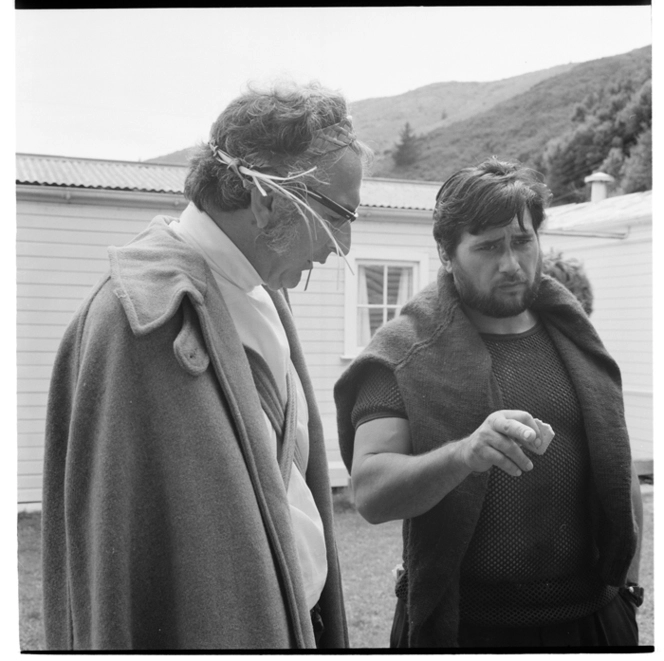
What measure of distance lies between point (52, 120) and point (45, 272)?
414mm

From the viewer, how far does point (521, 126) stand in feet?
6.59

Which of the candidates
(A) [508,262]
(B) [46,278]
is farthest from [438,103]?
(B) [46,278]

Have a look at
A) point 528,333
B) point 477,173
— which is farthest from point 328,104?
point 528,333

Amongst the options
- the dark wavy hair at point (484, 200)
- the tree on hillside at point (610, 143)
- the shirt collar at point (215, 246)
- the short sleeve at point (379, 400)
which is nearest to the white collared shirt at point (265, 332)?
the shirt collar at point (215, 246)

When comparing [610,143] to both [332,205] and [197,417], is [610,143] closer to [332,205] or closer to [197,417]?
[332,205]

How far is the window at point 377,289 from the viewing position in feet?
6.24

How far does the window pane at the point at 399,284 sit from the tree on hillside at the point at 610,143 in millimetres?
479

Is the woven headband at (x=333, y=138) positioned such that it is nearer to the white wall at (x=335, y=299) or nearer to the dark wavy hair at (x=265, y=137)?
the dark wavy hair at (x=265, y=137)

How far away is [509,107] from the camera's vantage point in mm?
2025

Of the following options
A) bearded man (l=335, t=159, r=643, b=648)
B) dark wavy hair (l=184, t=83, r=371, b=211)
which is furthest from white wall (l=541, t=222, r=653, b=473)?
dark wavy hair (l=184, t=83, r=371, b=211)

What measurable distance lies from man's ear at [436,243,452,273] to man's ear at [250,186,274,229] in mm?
501

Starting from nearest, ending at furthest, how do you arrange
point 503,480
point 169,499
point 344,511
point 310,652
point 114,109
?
point 169,499
point 310,652
point 503,480
point 344,511
point 114,109

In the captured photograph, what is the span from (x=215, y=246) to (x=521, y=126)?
1.04 meters

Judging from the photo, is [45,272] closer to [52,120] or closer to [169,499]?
[52,120]
